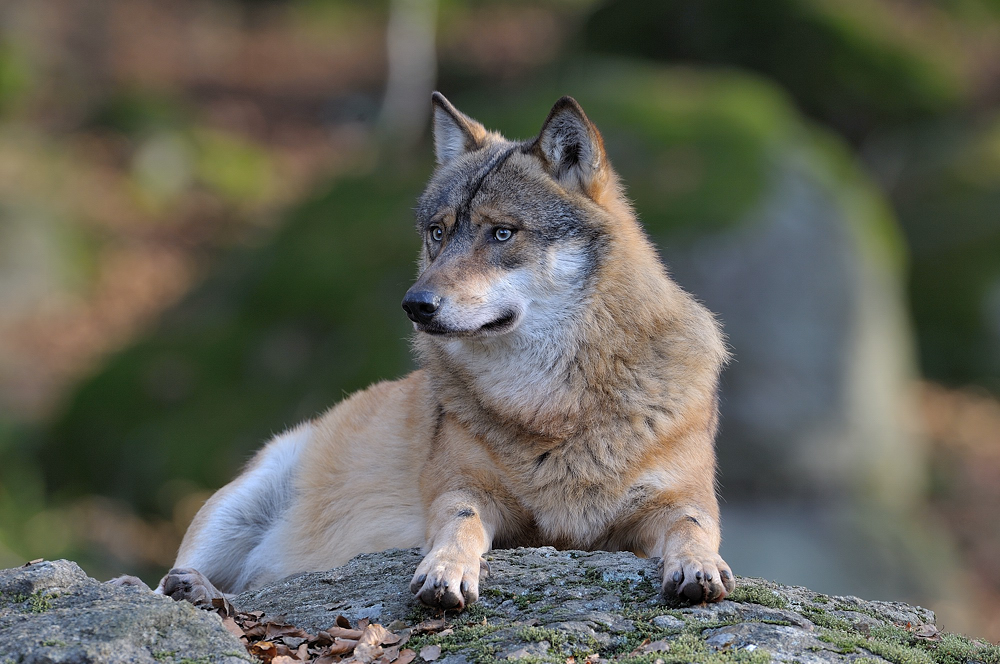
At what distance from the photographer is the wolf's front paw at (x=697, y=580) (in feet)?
12.6

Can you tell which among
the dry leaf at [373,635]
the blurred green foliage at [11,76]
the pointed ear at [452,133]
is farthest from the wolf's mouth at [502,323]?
the blurred green foliage at [11,76]

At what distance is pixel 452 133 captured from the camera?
5.63 m

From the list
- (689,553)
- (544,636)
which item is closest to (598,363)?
(689,553)

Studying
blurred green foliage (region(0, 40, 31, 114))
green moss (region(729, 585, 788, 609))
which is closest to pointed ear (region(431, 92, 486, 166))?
green moss (region(729, 585, 788, 609))

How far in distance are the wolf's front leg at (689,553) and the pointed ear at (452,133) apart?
237 cm

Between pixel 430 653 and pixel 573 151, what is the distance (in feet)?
8.25

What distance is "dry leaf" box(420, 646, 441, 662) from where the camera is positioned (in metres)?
3.56

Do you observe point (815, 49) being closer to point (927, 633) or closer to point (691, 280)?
point (691, 280)

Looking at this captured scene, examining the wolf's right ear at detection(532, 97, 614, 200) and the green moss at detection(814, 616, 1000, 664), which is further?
the wolf's right ear at detection(532, 97, 614, 200)

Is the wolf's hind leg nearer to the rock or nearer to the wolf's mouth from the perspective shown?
the rock

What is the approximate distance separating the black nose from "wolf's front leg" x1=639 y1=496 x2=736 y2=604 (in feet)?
4.29

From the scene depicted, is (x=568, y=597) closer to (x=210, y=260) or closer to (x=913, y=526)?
(x=913, y=526)

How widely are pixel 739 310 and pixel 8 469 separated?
8.52 meters

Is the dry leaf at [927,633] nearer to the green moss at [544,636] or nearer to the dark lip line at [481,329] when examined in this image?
the green moss at [544,636]
